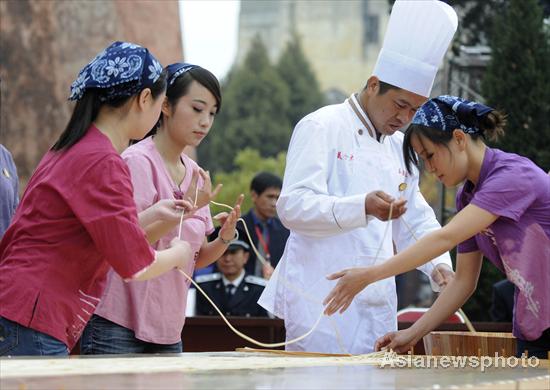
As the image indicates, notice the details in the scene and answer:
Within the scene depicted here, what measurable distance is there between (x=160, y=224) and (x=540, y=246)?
1.43m

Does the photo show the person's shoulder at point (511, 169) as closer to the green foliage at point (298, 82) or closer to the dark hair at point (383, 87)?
the dark hair at point (383, 87)

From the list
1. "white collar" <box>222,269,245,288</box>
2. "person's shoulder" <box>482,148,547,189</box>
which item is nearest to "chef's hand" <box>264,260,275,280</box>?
"white collar" <box>222,269,245,288</box>

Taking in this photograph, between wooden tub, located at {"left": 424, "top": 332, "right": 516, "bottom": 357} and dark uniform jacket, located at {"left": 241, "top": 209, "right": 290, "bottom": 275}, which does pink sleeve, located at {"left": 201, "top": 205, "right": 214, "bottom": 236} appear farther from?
dark uniform jacket, located at {"left": 241, "top": 209, "right": 290, "bottom": 275}

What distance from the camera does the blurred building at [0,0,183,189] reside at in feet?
37.2

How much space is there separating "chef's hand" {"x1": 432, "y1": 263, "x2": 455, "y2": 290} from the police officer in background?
2.91m

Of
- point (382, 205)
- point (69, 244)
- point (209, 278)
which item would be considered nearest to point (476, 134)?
point (382, 205)

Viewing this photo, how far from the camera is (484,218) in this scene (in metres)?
3.86

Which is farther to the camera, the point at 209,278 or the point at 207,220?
the point at 209,278

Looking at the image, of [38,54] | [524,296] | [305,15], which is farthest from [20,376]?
[305,15]

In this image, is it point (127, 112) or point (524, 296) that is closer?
point (127, 112)

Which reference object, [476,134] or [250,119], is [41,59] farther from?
[250,119]

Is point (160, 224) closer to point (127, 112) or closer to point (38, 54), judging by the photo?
point (127, 112)

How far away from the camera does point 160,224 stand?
3.87 m

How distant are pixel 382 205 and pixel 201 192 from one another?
718 mm
